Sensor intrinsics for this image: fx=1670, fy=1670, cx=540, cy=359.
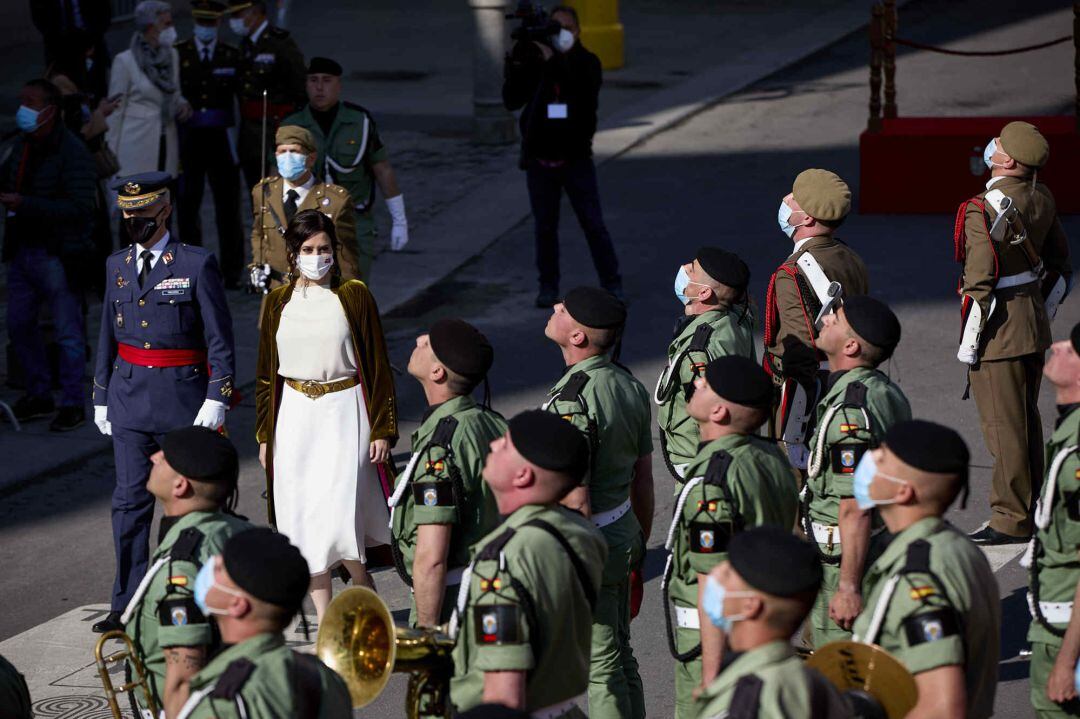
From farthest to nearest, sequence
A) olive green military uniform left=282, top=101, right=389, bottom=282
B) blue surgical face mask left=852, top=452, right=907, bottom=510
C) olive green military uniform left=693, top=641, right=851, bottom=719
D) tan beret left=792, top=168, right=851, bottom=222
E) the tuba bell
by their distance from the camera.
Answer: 1. olive green military uniform left=282, top=101, right=389, bottom=282
2. tan beret left=792, top=168, right=851, bottom=222
3. blue surgical face mask left=852, top=452, right=907, bottom=510
4. the tuba bell
5. olive green military uniform left=693, top=641, right=851, bottom=719

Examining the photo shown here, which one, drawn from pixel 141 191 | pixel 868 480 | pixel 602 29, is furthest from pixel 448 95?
pixel 868 480

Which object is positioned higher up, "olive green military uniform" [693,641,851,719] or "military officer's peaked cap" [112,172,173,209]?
"military officer's peaked cap" [112,172,173,209]

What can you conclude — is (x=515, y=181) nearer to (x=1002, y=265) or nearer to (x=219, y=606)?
(x=1002, y=265)

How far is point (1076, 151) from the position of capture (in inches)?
585

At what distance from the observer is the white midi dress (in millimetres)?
7727

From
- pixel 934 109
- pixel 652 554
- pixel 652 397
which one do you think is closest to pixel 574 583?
pixel 652 554

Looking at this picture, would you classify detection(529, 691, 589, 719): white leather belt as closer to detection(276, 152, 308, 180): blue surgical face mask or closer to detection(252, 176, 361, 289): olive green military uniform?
detection(252, 176, 361, 289): olive green military uniform

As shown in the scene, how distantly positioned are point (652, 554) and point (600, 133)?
10.2 m

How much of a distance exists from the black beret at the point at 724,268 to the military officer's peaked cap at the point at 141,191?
8.94 feet

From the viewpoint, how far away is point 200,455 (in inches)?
220

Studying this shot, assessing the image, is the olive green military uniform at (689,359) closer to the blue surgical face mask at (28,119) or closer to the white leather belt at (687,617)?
the white leather belt at (687,617)

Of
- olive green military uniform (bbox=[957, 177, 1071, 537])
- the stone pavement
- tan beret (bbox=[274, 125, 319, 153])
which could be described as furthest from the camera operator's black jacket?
olive green military uniform (bbox=[957, 177, 1071, 537])

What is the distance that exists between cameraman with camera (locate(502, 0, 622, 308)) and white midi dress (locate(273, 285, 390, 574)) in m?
5.51

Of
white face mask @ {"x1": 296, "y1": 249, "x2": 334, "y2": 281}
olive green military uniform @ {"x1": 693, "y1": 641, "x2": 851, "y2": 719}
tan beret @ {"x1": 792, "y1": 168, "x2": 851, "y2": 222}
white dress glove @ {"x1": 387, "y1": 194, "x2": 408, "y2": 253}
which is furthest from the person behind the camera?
white dress glove @ {"x1": 387, "y1": 194, "x2": 408, "y2": 253}
